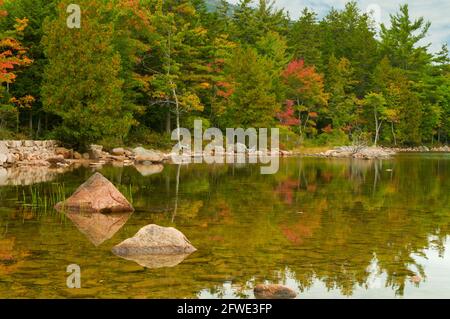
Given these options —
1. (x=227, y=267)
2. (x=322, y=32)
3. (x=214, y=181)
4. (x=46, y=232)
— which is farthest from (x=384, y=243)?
(x=322, y=32)

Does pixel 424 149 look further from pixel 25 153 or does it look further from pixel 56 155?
pixel 25 153

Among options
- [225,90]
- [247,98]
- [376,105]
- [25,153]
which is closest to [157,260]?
[25,153]

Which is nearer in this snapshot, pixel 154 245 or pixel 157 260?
pixel 157 260

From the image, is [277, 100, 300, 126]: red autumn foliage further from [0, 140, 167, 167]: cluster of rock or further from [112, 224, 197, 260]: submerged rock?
[112, 224, 197, 260]: submerged rock

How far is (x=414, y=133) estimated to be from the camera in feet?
229

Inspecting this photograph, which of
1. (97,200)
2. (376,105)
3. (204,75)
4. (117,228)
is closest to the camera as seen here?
(117,228)

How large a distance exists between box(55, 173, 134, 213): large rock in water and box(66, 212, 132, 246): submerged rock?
0.26 meters

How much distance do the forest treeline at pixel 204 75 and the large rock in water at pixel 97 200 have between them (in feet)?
62.9

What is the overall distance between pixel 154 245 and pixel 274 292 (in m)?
2.68

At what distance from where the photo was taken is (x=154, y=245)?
8.46 meters

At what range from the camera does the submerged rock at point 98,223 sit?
977cm

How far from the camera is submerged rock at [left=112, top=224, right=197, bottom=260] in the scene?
27.6 ft

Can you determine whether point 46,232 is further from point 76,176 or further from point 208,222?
point 76,176

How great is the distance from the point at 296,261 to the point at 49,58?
28.0 meters
